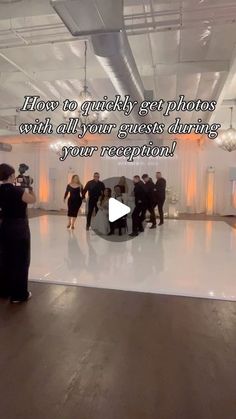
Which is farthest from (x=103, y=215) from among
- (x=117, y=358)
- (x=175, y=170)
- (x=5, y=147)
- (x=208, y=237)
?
(x=5, y=147)

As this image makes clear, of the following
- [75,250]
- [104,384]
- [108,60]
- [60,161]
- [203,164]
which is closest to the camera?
[104,384]

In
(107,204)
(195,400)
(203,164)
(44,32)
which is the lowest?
(195,400)

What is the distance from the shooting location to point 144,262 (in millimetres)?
4426

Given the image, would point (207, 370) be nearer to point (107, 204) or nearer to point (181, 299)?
point (181, 299)

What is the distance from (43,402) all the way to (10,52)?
15.8 feet

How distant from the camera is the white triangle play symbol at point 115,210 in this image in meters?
6.70

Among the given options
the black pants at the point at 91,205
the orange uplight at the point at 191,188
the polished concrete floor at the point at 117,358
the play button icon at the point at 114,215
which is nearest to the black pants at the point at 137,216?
the play button icon at the point at 114,215

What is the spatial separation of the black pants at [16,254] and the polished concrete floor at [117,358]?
164 millimetres

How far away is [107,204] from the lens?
666 cm

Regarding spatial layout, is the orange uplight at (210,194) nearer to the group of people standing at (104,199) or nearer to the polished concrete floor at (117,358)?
the group of people standing at (104,199)

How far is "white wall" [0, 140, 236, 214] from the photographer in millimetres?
11680

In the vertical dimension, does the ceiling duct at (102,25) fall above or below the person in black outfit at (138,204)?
above

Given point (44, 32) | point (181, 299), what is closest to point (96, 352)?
point (181, 299)

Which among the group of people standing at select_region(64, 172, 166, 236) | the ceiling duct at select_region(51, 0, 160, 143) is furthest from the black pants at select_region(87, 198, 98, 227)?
the ceiling duct at select_region(51, 0, 160, 143)
